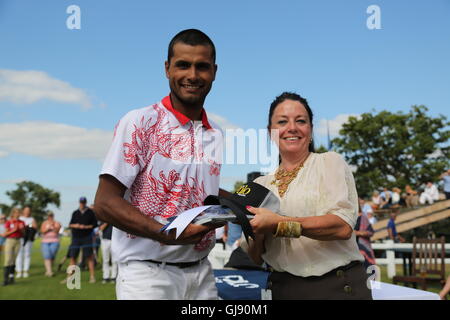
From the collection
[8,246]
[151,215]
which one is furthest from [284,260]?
[8,246]

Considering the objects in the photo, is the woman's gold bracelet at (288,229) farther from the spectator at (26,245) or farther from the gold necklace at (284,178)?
the spectator at (26,245)

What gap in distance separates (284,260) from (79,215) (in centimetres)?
1063

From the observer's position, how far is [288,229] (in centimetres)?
225

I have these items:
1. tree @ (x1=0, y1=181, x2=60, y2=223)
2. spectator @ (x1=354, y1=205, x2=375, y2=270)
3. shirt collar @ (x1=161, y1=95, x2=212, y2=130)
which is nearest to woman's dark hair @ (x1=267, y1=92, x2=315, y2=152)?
shirt collar @ (x1=161, y1=95, x2=212, y2=130)

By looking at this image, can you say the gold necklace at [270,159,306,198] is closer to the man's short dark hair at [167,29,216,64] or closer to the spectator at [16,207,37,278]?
the man's short dark hair at [167,29,216,64]

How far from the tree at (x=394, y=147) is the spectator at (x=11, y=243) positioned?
1296 inches

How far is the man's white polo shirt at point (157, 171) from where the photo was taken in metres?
2.27

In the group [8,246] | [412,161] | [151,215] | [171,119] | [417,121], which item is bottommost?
[8,246]

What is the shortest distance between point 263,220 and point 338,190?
0.51 meters

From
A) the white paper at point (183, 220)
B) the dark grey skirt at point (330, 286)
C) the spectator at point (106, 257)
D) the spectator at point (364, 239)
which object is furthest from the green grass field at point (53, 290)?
the white paper at point (183, 220)

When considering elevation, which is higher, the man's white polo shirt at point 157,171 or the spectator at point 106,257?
the man's white polo shirt at point 157,171

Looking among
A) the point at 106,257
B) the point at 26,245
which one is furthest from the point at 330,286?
the point at 26,245
